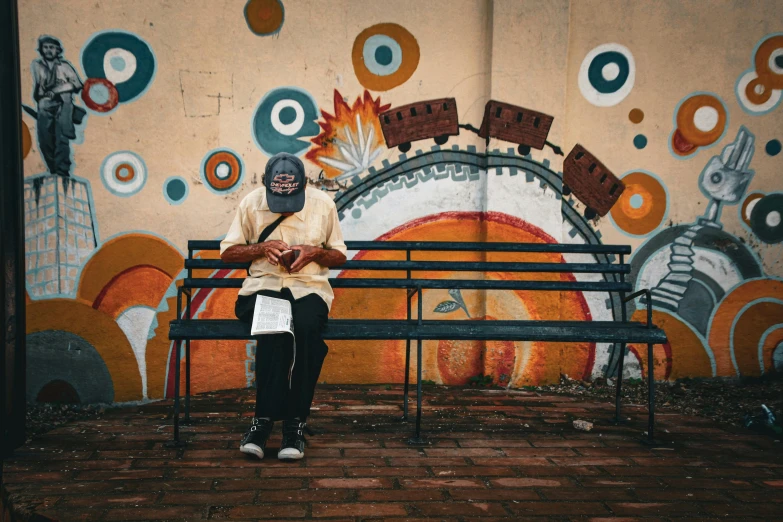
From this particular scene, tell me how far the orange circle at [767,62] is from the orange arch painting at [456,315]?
86.1 inches

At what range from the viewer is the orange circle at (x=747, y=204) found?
526cm

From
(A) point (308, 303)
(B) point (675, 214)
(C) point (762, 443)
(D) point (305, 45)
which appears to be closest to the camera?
(A) point (308, 303)

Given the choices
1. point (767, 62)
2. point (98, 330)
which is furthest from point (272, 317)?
point (767, 62)

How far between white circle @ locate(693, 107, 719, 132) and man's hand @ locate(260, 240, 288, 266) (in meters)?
3.58

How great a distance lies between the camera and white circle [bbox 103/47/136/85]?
470 centimetres

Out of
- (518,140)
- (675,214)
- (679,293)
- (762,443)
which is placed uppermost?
(518,140)

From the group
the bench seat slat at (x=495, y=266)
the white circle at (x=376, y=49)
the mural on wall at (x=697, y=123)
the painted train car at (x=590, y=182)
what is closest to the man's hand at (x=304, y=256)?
the bench seat slat at (x=495, y=266)

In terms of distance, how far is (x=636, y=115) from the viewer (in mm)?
5168

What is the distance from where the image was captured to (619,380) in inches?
162

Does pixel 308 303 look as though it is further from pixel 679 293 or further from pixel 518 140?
pixel 679 293

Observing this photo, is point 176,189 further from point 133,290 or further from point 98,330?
point 98,330

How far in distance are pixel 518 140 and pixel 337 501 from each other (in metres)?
3.16

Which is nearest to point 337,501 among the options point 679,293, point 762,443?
point 762,443

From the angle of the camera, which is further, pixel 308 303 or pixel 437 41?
pixel 437 41
